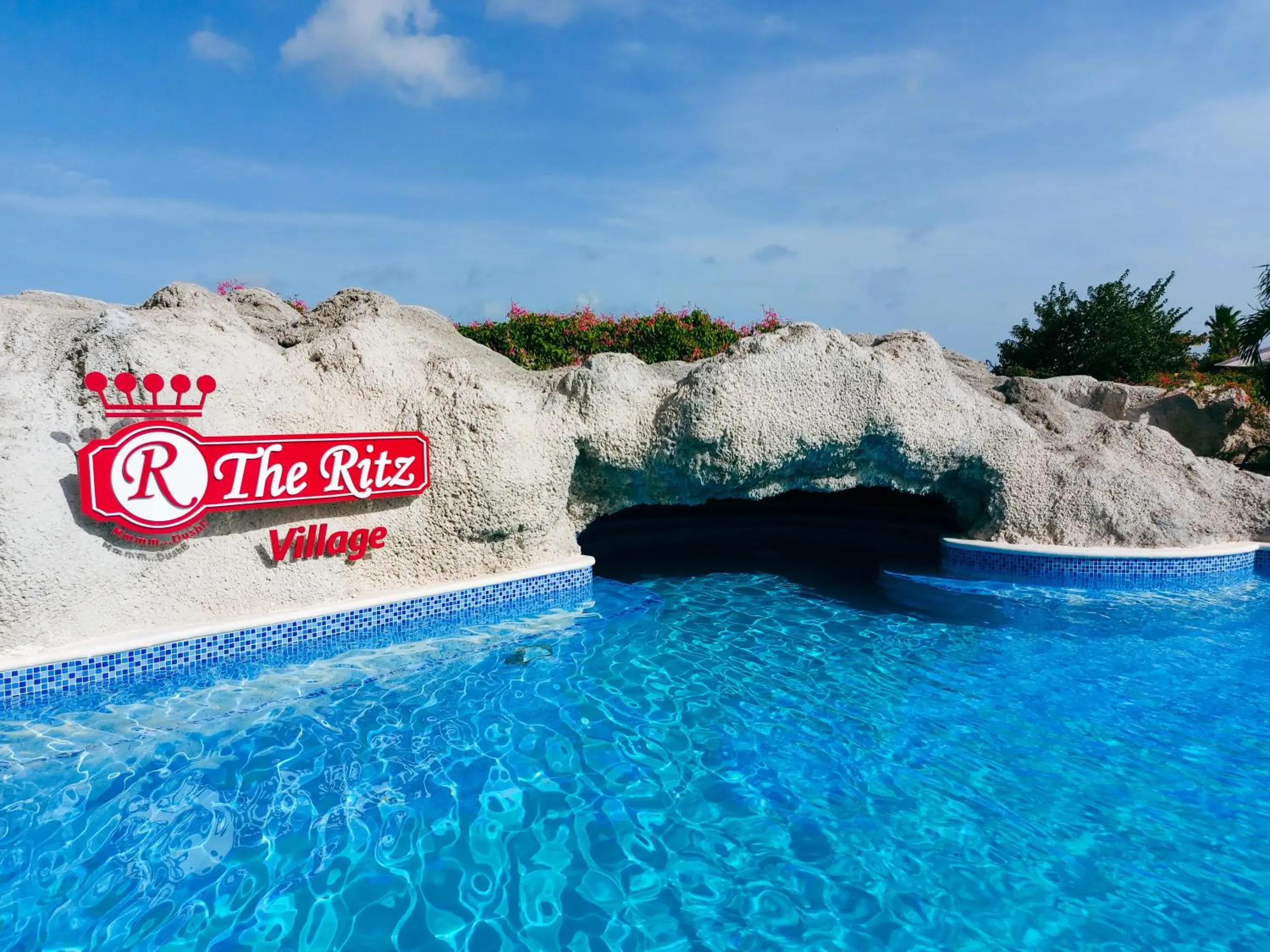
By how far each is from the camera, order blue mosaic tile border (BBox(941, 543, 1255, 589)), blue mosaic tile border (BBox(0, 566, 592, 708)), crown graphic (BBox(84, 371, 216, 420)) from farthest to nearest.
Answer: blue mosaic tile border (BBox(941, 543, 1255, 589)) < crown graphic (BBox(84, 371, 216, 420)) < blue mosaic tile border (BBox(0, 566, 592, 708))

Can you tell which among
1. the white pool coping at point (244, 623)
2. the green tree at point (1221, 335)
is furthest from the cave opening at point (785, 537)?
the green tree at point (1221, 335)

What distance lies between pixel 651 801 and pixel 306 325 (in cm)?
866

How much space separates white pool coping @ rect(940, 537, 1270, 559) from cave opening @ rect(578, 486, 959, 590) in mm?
964

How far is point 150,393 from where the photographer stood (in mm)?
7738

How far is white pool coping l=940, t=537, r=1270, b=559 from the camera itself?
431 inches

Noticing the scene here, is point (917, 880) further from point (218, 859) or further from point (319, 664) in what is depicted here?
point (319, 664)

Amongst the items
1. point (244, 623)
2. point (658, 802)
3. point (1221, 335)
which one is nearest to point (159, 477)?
point (244, 623)

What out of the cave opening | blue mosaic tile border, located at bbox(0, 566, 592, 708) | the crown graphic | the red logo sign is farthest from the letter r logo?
the cave opening

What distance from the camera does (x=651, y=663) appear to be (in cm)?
799

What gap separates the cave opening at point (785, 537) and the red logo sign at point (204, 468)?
170 inches

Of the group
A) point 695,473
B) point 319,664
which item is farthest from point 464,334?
point 319,664

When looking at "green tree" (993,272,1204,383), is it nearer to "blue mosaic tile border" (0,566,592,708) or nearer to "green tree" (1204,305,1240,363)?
"green tree" (1204,305,1240,363)

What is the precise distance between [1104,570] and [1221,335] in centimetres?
2898

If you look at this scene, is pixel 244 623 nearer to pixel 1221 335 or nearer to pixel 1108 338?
pixel 1108 338
